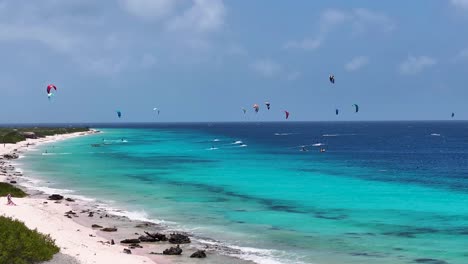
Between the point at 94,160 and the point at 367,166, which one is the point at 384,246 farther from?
the point at 94,160

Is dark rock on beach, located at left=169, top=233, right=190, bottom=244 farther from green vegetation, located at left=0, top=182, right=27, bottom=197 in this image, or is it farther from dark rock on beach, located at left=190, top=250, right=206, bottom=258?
green vegetation, located at left=0, top=182, right=27, bottom=197

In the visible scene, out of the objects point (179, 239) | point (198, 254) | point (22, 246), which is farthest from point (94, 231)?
point (22, 246)

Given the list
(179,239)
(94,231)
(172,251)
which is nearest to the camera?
(172,251)

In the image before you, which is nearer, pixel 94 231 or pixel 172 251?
pixel 172 251

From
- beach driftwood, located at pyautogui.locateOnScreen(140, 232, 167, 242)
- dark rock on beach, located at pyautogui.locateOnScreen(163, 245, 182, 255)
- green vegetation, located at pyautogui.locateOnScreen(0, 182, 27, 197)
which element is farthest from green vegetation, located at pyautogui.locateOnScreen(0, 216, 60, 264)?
green vegetation, located at pyautogui.locateOnScreen(0, 182, 27, 197)

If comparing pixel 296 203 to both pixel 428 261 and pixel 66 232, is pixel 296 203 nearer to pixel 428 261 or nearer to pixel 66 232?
pixel 428 261

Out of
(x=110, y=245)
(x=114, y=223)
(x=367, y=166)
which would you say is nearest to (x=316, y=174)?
(x=367, y=166)

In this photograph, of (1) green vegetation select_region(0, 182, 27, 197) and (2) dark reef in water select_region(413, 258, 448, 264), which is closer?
(2) dark reef in water select_region(413, 258, 448, 264)
